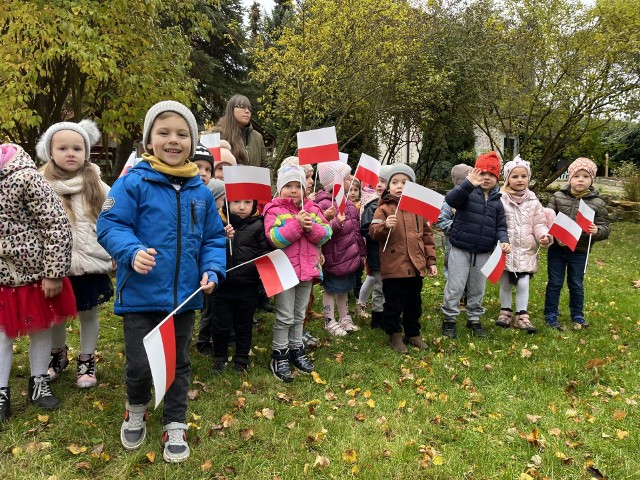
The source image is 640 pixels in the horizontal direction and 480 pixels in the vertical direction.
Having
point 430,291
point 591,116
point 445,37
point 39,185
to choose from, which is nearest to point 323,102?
point 445,37

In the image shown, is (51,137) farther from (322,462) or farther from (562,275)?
(562,275)

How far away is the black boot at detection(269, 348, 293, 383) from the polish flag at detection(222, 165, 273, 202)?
134cm

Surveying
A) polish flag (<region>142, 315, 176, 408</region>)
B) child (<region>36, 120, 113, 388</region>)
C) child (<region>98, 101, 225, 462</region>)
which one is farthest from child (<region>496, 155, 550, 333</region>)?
child (<region>36, 120, 113, 388</region>)

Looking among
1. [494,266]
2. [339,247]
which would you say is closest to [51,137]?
[339,247]

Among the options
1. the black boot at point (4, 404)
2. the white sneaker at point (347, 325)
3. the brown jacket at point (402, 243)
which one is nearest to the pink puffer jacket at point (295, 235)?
the brown jacket at point (402, 243)

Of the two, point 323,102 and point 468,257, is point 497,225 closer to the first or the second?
point 468,257

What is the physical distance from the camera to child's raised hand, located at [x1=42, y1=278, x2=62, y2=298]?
318 centimetres

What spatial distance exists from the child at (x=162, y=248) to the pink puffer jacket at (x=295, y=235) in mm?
1039

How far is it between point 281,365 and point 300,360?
24 cm

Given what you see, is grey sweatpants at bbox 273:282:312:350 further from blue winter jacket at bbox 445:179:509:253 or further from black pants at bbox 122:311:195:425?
blue winter jacket at bbox 445:179:509:253

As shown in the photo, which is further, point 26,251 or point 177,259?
point 26,251

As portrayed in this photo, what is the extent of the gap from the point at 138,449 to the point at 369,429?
59.5 inches

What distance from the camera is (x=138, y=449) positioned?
2988 millimetres

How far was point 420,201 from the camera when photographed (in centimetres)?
466
